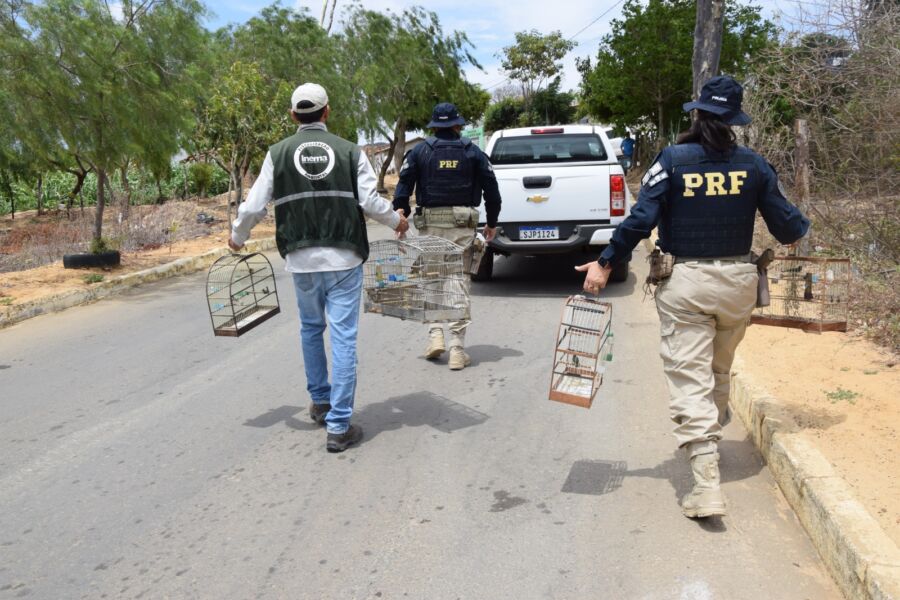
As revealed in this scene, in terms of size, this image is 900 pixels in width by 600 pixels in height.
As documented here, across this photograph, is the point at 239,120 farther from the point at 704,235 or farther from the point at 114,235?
the point at 704,235

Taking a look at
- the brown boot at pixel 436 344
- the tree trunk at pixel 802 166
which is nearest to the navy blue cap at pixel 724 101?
the brown boot at pixel 436 344

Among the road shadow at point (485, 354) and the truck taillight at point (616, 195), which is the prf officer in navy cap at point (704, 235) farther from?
the truck taillight at point (616, 195)

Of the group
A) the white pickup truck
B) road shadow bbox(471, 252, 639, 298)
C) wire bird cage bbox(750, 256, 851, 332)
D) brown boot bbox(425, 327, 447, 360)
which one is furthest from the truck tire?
wire bird cage bbox(750, 256, 851, 332)

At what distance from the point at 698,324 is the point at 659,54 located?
21.4 metres

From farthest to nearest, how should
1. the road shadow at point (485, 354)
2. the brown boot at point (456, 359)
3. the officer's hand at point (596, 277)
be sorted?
the road shadow at point (485, 354), the brown boot at point (456, 359), the officer's hand at point (596, 277)

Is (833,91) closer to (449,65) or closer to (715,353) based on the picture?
(715,353)

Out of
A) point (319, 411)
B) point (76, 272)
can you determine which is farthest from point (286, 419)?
point (76, 272)

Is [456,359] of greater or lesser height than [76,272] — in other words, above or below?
below

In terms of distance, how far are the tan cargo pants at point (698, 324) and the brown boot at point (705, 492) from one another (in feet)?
0.21

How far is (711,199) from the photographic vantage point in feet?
13.0

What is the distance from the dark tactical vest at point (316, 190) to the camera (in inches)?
189

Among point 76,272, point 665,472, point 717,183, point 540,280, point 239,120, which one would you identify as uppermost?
point 239,120

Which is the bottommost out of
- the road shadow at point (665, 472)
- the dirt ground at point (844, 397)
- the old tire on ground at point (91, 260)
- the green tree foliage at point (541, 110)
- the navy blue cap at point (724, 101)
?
the road shadow at point (665, 472)

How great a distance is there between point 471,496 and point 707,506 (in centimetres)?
120
